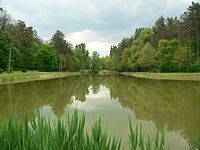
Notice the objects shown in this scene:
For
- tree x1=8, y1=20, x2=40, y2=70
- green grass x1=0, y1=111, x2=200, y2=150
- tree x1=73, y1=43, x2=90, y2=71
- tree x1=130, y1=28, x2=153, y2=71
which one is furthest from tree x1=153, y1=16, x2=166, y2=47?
green grass x1=0, y1=111, x2=200, y2=150

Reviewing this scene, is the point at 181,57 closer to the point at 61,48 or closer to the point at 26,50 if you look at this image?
the point at 26,50

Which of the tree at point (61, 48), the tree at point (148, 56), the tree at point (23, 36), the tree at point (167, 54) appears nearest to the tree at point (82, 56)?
the tree at point (61, 48)

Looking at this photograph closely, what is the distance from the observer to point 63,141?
286 cm

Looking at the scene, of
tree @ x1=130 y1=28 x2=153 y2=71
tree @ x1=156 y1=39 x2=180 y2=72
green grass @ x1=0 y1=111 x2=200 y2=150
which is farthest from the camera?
tree @ x1=130 y1=28 x2=153 y2=71

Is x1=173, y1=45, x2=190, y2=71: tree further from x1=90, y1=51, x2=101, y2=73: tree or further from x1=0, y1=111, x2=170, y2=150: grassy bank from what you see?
x1=90, y1=51, x2=101, y2=73: tree

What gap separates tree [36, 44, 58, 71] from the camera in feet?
191

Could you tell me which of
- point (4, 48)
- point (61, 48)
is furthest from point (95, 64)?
point (4, 48)

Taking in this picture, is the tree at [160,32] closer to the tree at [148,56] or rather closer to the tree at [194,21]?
the tree at [148,56]

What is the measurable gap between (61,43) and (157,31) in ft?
98.2

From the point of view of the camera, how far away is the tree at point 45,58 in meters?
58.2

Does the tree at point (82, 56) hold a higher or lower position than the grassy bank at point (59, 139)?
higher

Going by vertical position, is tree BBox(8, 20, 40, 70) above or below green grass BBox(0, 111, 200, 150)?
above

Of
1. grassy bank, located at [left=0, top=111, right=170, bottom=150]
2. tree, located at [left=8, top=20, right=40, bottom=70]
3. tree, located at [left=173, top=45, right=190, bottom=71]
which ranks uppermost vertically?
tree, located at [left=8, top=20, right=40, bottom=70]

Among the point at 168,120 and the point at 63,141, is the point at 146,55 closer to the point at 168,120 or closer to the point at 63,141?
the point at 168,120
